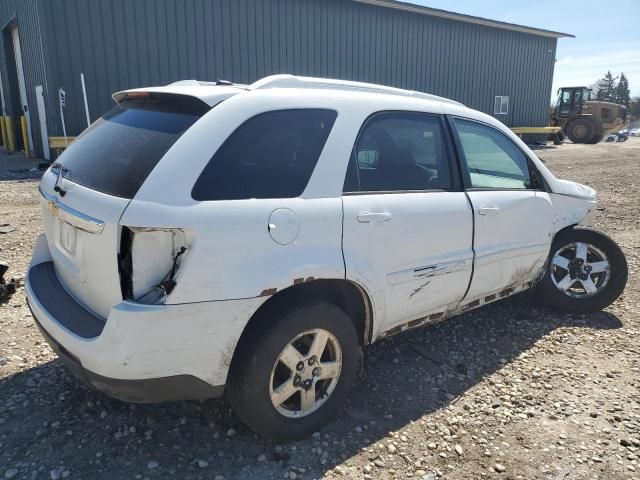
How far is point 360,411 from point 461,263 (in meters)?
1.12

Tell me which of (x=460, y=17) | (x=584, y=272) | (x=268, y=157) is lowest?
(x=584, y=272)

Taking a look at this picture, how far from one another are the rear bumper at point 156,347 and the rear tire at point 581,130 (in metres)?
31.2

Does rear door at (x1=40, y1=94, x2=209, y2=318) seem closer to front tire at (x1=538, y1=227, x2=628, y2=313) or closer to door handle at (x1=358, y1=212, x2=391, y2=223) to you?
door handle at (x1=358, y1=212, x2=391, y2=223)

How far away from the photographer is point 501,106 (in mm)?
24078

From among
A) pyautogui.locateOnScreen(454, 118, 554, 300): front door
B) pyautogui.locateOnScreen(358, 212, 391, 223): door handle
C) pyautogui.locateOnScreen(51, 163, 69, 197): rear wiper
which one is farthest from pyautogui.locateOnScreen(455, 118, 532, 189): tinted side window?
pyautogui.locateOnScreen(51, 163, 69, 197): rear wiper

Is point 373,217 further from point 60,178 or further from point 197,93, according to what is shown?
point 60,178

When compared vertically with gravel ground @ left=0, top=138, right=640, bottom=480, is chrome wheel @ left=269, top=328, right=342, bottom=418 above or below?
above

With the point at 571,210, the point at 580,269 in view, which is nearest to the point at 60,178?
the point at 571,210

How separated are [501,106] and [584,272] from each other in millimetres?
21800

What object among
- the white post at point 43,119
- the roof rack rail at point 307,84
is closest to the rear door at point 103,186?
the roof rack rail at point 307,84

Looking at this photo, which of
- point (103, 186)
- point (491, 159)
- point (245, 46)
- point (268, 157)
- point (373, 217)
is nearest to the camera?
point (103, 186)

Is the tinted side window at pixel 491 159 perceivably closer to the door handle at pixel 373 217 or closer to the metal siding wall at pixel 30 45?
the door handle at pixel 373 217

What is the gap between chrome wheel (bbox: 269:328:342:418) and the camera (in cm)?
253

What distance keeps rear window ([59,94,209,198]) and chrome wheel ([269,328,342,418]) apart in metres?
1.09
